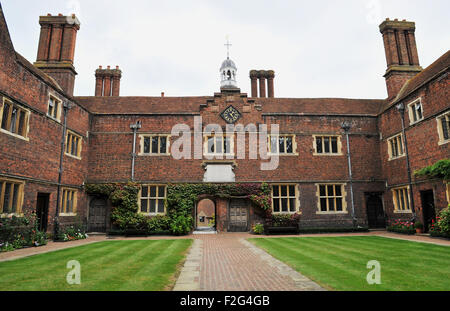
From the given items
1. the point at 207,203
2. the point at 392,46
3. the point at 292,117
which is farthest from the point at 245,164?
the point at 207,203

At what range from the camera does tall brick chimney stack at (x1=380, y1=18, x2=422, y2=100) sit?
770 inches

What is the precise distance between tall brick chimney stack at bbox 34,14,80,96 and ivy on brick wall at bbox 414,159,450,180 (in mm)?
20939

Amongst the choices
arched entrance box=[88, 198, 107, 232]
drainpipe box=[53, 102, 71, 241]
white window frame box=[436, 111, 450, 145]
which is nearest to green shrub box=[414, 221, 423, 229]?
white window frame box=[436, 111, 450, 145]

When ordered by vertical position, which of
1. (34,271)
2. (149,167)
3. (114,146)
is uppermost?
(114,146)

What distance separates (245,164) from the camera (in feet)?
59.7

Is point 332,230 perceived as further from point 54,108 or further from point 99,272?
point 54,108

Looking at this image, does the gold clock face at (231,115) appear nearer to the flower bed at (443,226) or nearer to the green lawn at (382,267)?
the green lawn at (382,267)

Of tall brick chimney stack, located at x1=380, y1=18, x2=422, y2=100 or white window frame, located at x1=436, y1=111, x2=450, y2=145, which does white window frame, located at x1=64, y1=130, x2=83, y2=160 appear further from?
tall brick chimney stack, located at x1=380, y1=18, x2=422, y2=100

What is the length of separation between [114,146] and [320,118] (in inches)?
534

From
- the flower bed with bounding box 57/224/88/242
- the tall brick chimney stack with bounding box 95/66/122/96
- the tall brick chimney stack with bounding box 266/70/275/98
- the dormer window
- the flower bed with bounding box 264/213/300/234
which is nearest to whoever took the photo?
the flower bed with bounding box 57/224/88/242

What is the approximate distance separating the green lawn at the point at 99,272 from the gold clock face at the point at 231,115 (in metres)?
11.3
